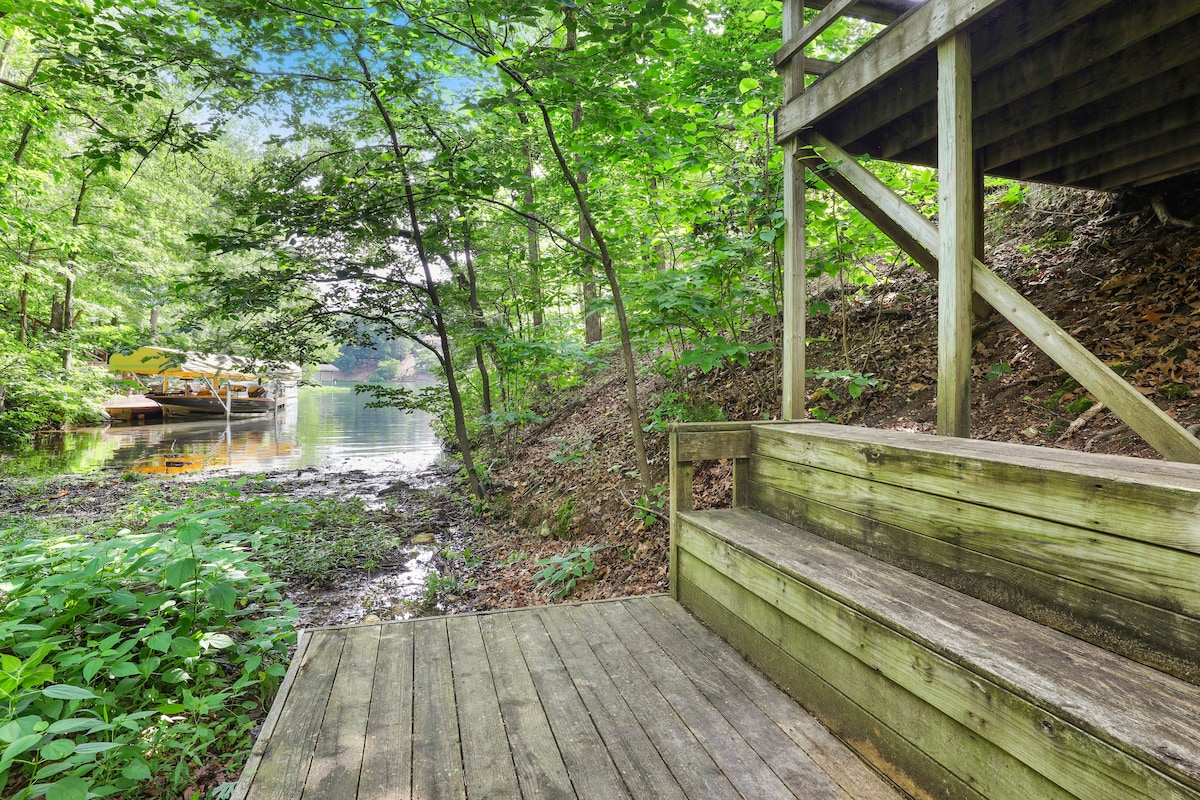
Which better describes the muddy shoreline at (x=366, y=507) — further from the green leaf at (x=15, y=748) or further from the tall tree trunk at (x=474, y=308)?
the green leaf at (x=15, y=748)

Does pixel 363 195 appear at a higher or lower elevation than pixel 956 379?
higher

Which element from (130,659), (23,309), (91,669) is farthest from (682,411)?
(23,309)

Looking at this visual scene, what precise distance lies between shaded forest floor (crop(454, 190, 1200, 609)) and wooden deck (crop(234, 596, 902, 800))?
1.41 m

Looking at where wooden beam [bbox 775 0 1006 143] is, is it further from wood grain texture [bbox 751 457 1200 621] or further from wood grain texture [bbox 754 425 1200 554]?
wood grain texture [bbox 751 457 1200 621]

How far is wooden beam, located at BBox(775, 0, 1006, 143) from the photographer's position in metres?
2.31

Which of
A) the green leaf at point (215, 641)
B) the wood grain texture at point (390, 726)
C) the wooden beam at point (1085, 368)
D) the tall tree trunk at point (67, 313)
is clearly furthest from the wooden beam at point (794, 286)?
the tall tree trunk at point (67, 313)

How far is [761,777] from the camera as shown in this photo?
1629mm

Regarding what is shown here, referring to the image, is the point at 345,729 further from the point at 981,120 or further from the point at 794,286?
the point at 981,120

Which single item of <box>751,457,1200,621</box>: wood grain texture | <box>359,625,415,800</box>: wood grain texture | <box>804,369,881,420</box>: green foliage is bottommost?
<box>359,625,415,800</box>: wood grain texture

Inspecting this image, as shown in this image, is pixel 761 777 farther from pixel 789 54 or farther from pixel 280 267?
pixel 280 267

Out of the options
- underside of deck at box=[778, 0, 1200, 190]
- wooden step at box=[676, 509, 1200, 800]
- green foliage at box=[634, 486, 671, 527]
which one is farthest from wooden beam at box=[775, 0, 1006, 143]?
green foliage at box=[634, 486, 671, 527]

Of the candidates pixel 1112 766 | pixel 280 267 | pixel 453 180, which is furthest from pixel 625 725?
pixel 280 267

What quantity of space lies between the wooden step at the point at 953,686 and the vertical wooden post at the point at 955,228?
891 millimetres

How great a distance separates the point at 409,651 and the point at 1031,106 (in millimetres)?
4473
